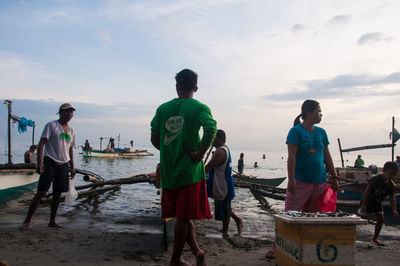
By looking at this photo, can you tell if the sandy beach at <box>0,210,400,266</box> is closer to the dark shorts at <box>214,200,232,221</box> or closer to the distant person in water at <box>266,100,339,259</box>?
the dark shorts at <box>214,200,232,221</box>

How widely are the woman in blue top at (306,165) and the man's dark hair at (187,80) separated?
4.64ft

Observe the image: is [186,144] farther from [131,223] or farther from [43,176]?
[131,223]

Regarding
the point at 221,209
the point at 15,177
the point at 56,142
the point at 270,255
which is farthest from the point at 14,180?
the point at 270,255

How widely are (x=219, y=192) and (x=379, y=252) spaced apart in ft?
8.34

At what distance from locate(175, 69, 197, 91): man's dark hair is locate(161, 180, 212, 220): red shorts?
39.4 inches

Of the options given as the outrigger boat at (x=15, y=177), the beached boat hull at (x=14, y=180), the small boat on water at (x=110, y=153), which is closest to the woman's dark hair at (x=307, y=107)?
the outrigger boat at (x=15, y=177)

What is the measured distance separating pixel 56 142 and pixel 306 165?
3.96m

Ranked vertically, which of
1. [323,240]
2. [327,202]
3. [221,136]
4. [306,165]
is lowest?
[323,240]

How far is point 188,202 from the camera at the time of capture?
10.3ft

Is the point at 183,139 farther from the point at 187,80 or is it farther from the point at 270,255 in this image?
the point at 270,255

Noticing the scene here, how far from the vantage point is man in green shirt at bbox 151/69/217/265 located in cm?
313

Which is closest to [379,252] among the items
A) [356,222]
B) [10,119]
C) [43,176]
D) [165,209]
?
[356,222]

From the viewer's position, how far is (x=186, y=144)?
3186 mm

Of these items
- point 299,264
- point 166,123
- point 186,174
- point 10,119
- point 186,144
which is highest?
point 10,119
